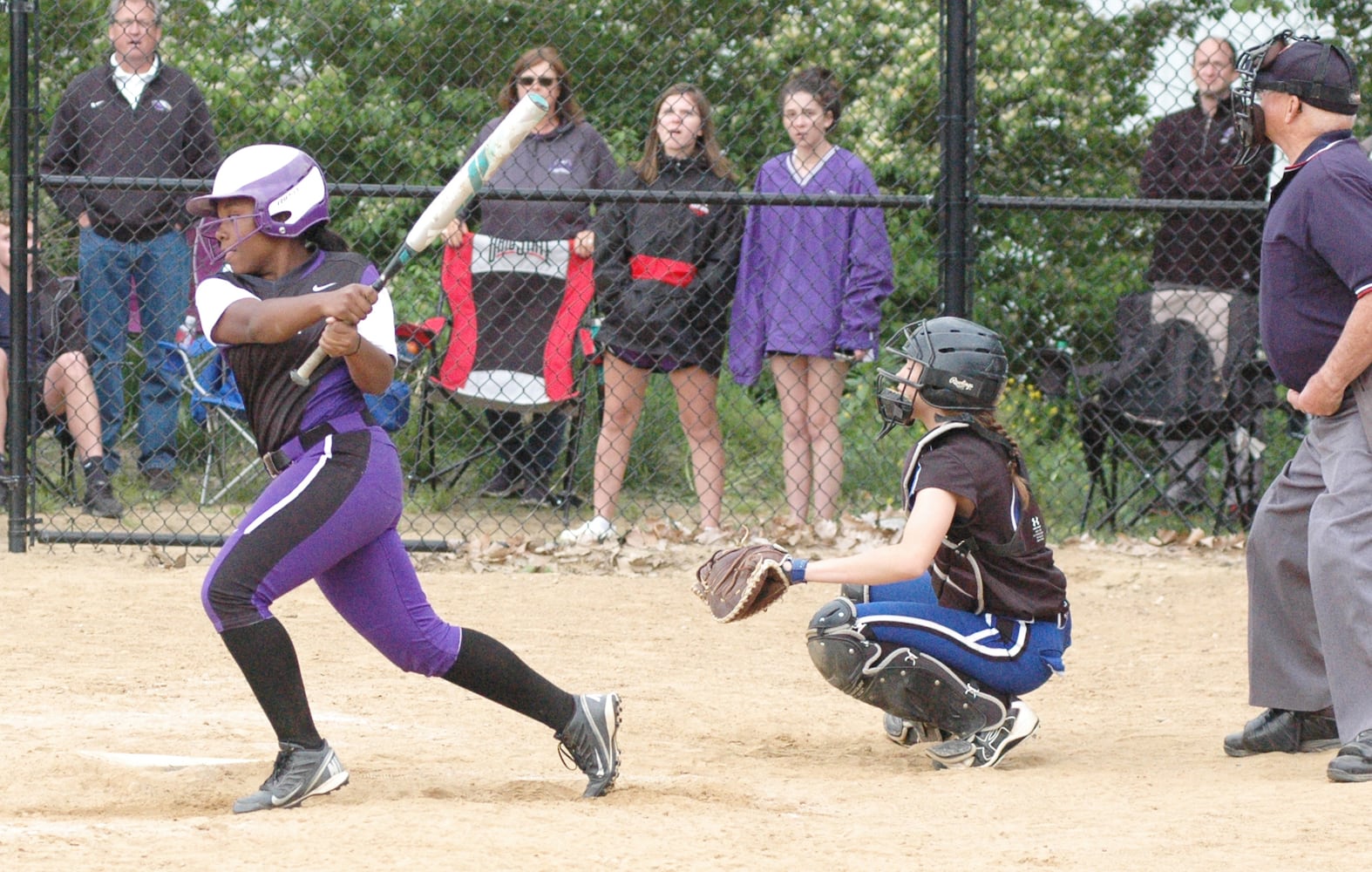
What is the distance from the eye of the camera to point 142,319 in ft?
25.2

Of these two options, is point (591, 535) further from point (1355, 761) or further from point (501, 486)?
point (1355, 761)

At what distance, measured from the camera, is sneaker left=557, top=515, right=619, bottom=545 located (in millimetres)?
7279

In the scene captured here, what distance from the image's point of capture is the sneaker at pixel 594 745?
3885 millimetres

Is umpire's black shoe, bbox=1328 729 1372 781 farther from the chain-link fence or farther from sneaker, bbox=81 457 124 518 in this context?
sneaker, bbox=81 457 124 518

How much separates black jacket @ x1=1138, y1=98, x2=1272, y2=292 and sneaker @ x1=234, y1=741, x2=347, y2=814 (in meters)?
5.12

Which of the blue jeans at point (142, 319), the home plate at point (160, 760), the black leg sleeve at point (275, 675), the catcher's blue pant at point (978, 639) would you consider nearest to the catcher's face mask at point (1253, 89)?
the catcher's blue pant at point (978, 639)

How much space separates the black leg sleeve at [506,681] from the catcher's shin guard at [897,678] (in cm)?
74

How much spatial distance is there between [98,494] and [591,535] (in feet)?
7.58

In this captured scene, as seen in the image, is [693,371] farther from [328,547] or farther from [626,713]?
[328,547]

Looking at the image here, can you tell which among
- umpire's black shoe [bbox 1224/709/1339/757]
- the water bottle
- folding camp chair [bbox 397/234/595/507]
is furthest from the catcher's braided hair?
the water bottle

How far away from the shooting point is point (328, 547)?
3.68m

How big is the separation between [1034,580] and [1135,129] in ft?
17.9

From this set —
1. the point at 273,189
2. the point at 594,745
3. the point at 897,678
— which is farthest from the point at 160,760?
the point at 897,678

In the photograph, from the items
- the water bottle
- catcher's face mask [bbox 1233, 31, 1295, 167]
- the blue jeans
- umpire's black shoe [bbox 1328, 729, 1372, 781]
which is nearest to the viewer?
umpire's black shoe [bbox 1328, 729, 1372, 781]
